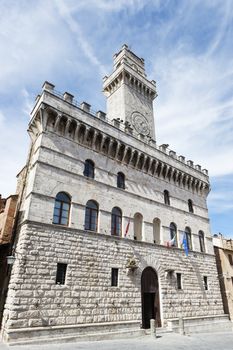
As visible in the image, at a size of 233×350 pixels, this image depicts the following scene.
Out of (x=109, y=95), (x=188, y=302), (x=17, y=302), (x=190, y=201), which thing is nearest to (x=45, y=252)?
(x=17, y=302)

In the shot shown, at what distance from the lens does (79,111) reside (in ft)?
51.0

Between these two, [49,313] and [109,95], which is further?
[109,95]

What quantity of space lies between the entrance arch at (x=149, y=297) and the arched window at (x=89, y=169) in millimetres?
6887

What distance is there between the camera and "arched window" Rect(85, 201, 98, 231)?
14.1 meters

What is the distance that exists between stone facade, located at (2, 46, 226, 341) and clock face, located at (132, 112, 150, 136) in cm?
89

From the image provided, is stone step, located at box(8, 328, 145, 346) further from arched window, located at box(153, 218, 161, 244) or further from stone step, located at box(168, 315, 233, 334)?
arched window, located at box(153, 218, 161, 244)

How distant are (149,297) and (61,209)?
314 inches

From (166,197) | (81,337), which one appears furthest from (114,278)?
(166,197)

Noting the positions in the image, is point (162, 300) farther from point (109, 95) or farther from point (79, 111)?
point (109, 95)

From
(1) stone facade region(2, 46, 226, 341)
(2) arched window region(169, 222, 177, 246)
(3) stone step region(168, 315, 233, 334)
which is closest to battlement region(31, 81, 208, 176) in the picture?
(1) stone facade region(2, 46, 226, 341)

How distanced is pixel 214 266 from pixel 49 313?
576 inches

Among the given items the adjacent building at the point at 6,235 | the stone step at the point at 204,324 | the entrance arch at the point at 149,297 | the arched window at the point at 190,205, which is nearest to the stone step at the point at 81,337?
the entrance arch at the point at 149,297

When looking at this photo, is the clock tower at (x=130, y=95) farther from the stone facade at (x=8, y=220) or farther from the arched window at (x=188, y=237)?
the stone facade at (x=8, y=220)

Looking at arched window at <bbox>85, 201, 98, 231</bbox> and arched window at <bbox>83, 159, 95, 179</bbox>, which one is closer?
arched window at <bbox>85, 201, 98, 231</bbox>
